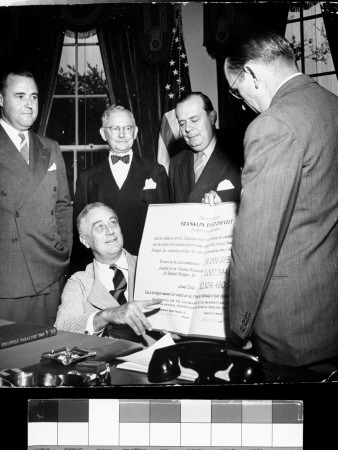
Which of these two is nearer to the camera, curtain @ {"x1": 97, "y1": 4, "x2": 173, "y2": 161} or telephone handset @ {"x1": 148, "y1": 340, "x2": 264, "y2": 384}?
telephone handset @ {"x1": 148, "y1": 340, "x2": 264, "y2": 384}

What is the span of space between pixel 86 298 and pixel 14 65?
85cm

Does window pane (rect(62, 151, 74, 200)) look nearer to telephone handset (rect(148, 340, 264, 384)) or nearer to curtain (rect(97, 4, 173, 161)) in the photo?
curtain (rect(97, 4, 173, 161))

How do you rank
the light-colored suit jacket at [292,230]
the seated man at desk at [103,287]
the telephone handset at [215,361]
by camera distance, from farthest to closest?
1. the seated man at desk at [103,287]
2. the telephone handset at [215,361]
3. the light-colored suit jacket at [292,230]

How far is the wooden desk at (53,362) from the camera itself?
54.7 inches

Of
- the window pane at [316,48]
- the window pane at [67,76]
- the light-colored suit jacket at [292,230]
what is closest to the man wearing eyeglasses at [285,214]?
the light-colored suit jacket at [292,230]

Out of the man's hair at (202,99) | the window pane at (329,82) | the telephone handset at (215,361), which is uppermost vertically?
the window pane at (329,82)

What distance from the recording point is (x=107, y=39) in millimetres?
1636

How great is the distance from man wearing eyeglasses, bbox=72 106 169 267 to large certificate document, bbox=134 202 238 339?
0.13ft

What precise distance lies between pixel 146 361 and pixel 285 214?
2.01 ft

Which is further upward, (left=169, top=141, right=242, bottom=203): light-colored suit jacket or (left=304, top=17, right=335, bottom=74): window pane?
(left=304, top=17, right=335, bottom=74): window pane

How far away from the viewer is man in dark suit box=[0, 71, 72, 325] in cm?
162

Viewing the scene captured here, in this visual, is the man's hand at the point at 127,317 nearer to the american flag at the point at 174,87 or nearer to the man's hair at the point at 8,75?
the american flag at the point at 174,87

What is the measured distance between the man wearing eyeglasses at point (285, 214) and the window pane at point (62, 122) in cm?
56

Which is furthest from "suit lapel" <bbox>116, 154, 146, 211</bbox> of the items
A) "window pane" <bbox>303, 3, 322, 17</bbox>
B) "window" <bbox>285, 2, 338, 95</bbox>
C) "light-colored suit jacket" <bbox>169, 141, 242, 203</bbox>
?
"window pane" <bbox>303, 3, 322, 17</bbox>
